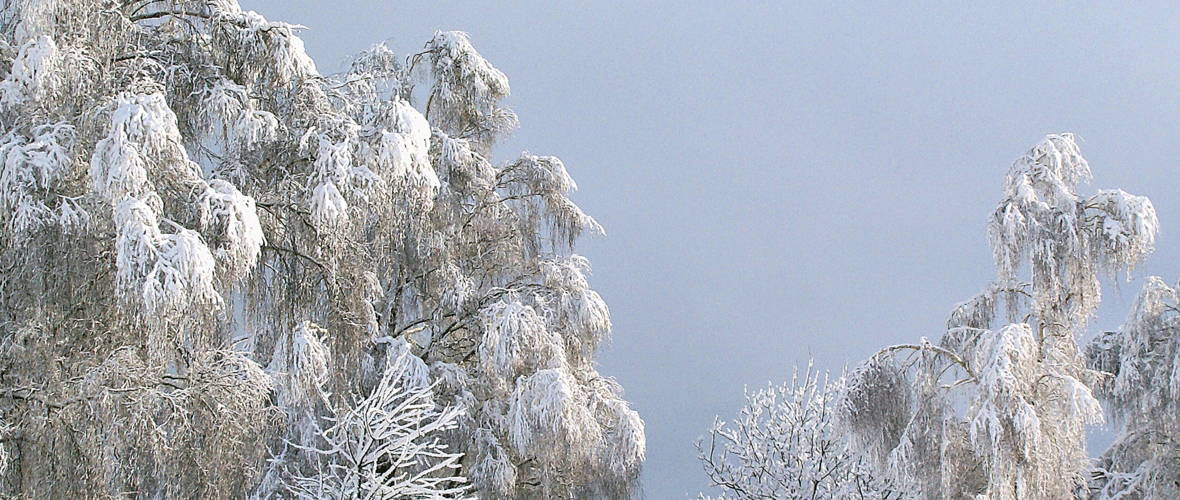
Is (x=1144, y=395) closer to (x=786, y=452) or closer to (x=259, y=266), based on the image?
(x=786, y=452)

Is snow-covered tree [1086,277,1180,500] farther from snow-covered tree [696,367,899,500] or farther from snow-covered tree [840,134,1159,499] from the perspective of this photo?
snow-covered tree [696,367,899,500]

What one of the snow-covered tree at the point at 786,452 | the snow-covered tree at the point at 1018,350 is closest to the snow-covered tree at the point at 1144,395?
the snow-covered tree at the point at 1018,350

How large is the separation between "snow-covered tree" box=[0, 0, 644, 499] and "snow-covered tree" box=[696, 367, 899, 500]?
483cm

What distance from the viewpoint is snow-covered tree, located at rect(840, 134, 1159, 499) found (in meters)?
8.25

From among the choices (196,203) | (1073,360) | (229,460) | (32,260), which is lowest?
(229,460)

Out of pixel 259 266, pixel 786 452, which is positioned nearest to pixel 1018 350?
pixel 259 266

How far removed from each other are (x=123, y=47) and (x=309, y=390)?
3.06m

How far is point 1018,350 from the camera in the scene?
816 centimetres

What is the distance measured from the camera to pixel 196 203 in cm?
717

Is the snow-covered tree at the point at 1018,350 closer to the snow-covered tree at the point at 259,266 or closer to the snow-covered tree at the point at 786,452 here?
the snow-covered tree at the point at 259,266

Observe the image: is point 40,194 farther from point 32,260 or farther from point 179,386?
point 179,386

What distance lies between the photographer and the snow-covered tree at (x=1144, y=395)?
10281 millimetres

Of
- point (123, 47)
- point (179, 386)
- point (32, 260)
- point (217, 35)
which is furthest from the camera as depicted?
point (217, 35)

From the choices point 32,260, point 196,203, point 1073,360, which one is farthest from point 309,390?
point 1073,360
